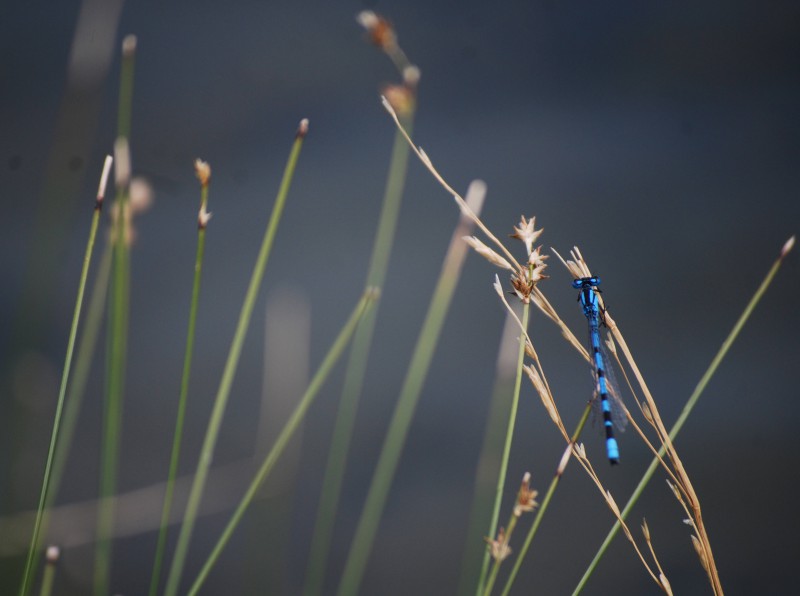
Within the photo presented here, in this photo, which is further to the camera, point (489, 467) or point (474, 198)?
point (489, 467)

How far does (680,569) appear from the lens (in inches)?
56.7

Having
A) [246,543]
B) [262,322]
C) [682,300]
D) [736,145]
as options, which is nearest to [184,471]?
[246,543]

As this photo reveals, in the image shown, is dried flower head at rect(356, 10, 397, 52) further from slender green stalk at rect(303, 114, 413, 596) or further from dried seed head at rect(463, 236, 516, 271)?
slender green stalk at rect(303, 114, 413, 596)

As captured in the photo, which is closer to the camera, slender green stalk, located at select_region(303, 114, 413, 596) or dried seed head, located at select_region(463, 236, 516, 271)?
dried seed head, located at select_region(463, 236, 516, 271)

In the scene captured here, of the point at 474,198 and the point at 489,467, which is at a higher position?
the point at 474,198

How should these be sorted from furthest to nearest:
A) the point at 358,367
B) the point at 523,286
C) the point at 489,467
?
the point at 358,367, the point at 489,467, the point at 523,286

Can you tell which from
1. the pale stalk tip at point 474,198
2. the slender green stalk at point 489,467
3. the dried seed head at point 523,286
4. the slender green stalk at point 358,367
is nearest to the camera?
the dried seed head at point 523,286

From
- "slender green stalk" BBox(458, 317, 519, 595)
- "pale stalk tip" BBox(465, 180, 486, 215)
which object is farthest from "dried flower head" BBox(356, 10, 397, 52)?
"slender green stalk" BBox(458, 317, 519, 595)

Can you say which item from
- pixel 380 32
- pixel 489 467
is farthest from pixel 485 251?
pixel 489 467

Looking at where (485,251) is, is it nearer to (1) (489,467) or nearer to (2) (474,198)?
(2) (474,198)

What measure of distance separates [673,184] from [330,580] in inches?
45.8

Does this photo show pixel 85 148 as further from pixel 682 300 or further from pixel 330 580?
pixel 682 300

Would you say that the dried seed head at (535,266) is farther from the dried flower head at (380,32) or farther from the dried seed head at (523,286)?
the dried flower head at (380,32)

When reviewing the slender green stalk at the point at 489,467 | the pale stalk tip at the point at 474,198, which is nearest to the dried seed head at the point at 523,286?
the pale stalk tip at the point at 474,198
